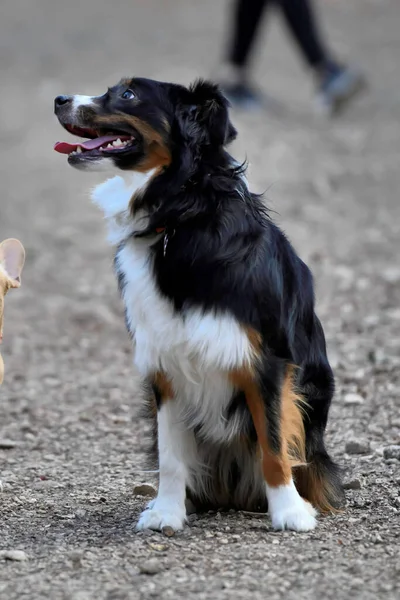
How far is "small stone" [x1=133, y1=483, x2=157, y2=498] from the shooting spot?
4688mm

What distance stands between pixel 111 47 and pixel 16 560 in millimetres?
15113

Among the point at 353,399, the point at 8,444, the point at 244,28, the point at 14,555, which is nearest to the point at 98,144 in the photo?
the point at 14,555

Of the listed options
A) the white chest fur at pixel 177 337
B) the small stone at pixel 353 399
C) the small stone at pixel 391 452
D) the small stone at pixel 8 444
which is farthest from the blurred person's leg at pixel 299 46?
the white chest fur at pixel 177 337

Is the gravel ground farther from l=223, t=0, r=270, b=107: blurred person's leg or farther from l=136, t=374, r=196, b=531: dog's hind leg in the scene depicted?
l=223, t=0, r=270, b=107: blurred person's leg

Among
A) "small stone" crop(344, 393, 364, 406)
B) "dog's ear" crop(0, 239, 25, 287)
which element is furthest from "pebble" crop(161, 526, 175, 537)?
"small stone" crop(344, 393, 364, 406)

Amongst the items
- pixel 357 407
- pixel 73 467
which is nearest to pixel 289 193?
pixel 357 407

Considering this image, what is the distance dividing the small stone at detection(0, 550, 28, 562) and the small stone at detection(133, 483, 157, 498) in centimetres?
100

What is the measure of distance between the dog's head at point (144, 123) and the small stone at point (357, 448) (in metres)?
1.78

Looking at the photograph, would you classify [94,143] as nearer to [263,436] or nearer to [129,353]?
[263,436]

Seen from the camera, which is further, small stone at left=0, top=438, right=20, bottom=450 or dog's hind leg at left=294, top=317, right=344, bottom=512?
small stone at left=0, top=438, right=20, bottom=450

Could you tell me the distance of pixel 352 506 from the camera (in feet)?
14.4

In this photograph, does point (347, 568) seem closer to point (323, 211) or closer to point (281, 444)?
point (281, 444)

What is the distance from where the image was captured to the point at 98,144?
13.6 feet

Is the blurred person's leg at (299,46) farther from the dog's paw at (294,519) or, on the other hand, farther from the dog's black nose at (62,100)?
the dog's paw at (294,519)
